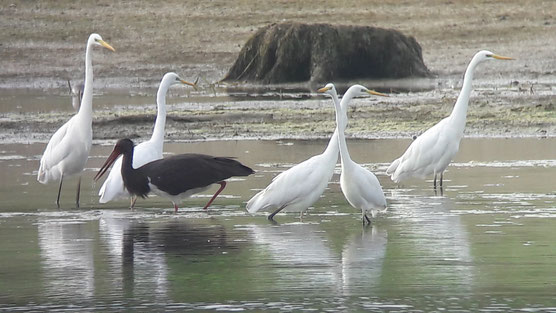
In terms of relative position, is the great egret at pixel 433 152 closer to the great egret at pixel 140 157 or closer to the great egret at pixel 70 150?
the great egret at pixel 140 157

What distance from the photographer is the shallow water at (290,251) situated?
816cm

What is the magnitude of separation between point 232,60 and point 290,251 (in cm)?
2762

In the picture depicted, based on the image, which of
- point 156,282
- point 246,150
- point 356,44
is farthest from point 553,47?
point 156,282

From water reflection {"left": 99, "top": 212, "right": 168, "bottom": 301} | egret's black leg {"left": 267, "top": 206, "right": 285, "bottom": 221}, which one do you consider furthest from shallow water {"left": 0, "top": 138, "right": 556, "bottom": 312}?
egret's black leg {"left": 267, "top": 206, "right": 285, "bottom": 221}

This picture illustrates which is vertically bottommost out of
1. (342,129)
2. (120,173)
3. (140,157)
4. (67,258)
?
(67,258)

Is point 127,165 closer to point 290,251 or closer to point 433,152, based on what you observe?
point 290,251

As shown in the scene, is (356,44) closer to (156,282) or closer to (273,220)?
(273,220)

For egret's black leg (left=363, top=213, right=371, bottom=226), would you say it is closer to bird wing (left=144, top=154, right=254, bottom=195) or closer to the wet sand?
bird wing (left=144, top=154, right=254, bottom=195)

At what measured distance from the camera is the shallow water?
321 inches

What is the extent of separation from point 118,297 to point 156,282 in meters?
0.53

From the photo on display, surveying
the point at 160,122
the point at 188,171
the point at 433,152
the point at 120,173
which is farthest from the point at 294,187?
the point at 433,152

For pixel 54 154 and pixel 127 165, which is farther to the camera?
pixel 54 154

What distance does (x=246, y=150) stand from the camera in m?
18.1

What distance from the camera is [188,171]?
12.4 meters
